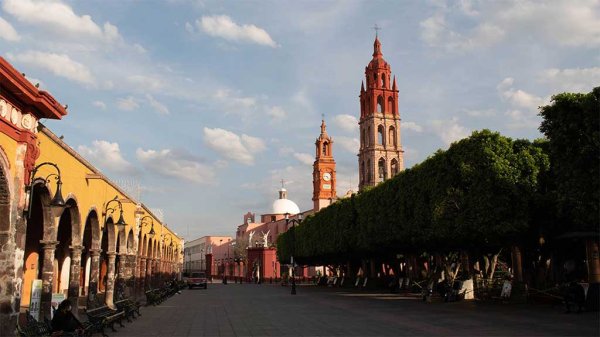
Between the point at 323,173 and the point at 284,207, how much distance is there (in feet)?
56.7

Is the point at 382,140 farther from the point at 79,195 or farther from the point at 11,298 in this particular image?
the point at 11,298

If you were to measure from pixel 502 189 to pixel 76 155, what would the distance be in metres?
16.7

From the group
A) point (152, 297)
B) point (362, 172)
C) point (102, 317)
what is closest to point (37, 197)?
point (102, 317)

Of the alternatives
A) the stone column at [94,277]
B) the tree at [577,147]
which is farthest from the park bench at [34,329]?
the tree at [577,147]

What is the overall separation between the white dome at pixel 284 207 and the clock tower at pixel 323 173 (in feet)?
43.8

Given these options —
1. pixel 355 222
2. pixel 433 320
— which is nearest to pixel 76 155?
pixel 433 320

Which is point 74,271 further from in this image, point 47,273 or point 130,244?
point 130,244

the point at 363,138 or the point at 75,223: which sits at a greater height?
the point at 363,138

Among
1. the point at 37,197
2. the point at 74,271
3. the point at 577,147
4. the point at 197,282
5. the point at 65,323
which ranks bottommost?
the point at 197,282

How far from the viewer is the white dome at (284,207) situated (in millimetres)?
107125

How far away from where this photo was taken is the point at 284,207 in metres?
107

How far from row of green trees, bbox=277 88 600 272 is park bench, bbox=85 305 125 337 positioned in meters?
13.8

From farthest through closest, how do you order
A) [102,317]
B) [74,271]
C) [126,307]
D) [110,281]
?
1. [110,281]
2. [74,271]
3. [126,307]
4. [102,317]

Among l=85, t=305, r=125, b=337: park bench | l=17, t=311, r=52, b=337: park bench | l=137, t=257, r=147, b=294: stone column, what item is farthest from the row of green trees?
l=137, t=257, r=147, b=294: stone column
